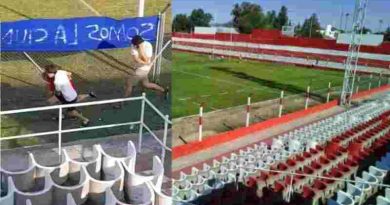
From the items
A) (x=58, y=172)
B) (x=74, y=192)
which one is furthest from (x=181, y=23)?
(x=58, y=172)

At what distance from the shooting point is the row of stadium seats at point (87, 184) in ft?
3.71

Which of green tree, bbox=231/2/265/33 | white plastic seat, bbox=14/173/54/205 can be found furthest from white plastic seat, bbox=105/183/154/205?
green tree, bbox=231/2/265/33

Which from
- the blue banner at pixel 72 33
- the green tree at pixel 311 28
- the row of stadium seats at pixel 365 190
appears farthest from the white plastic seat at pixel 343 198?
the blue banner at pixel 72 33

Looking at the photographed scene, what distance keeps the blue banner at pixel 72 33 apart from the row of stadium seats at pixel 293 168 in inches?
30.6

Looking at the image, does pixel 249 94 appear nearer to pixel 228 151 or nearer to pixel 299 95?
pixel 299 95

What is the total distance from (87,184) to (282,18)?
89 cm

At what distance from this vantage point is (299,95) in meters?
5.38

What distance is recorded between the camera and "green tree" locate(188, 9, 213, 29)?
101 cm

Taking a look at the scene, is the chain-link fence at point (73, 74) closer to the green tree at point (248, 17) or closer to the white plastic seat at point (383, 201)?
the green tree at point (248, 17)

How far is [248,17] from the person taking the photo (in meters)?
1.55

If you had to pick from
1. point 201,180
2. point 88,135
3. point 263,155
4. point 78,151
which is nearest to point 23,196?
point 78,151

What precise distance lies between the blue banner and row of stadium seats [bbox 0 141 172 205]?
2.96 feet

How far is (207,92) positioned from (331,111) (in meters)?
2.17

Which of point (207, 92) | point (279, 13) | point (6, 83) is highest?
point (279, 13)
